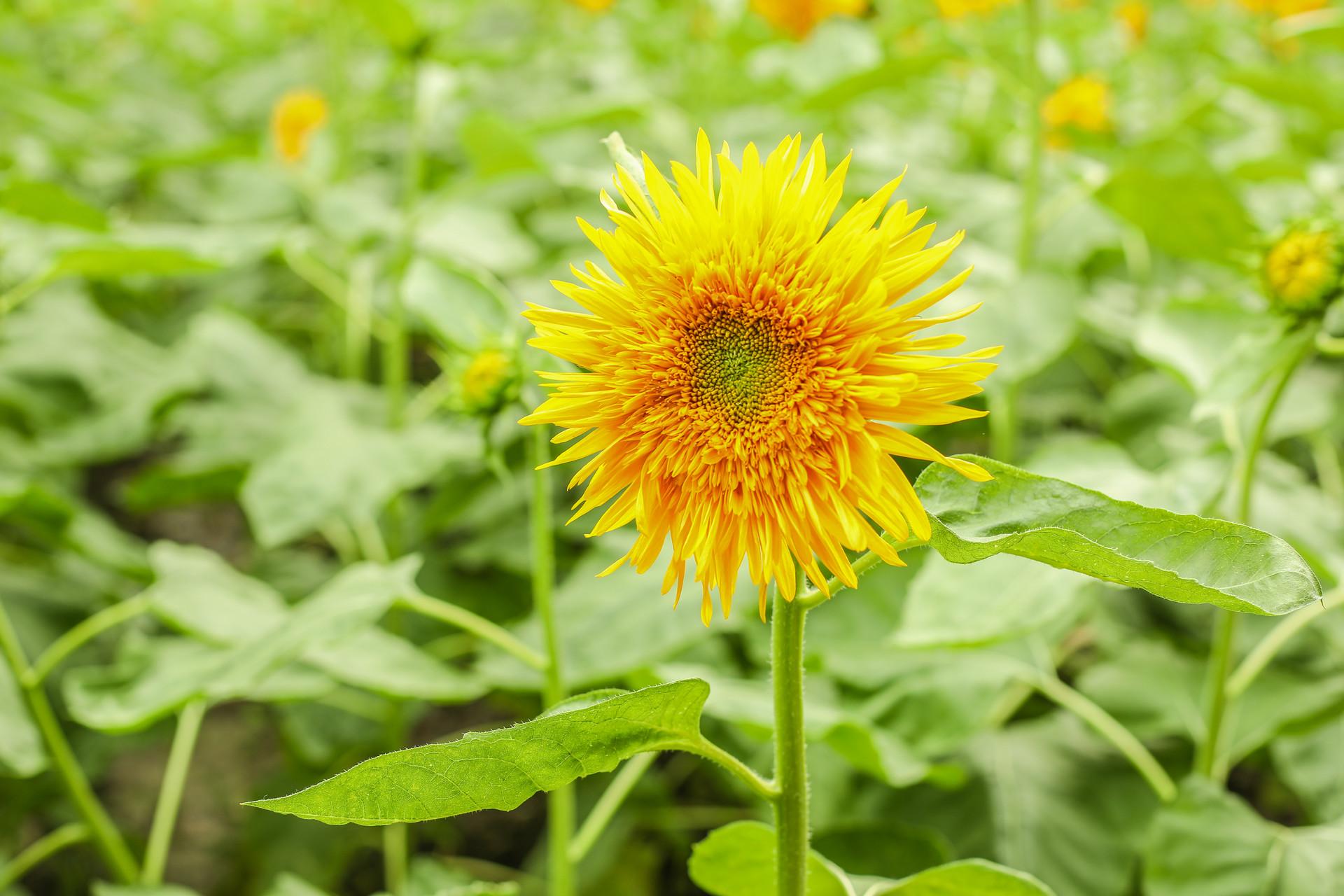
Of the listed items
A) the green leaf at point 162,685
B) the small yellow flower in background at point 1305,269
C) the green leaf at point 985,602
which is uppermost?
the small yellow flower in background at point 1305,269

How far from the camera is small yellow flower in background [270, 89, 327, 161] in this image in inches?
92.0

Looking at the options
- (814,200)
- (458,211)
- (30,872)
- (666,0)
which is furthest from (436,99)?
(30,872)

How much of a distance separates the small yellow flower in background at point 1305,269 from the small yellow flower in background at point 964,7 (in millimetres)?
1364

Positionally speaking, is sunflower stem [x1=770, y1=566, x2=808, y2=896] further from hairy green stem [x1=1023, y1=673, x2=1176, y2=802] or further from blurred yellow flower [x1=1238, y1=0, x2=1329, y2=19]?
blurred yellow flower [x1=1238, y1=0, x2=1329, y2=19]

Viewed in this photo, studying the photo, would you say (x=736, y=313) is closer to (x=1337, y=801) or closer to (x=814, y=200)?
(x=814, y=200)

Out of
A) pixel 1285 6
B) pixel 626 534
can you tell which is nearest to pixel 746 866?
pixel 626 534

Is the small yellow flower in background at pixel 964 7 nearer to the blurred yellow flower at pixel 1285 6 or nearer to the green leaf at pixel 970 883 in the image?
the blurred yellow flower at pixel 1285 6

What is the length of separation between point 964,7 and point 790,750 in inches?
72.5

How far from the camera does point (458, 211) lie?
1786 mm

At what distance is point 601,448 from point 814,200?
7.6 inches

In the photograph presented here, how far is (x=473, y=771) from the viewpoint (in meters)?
0.57

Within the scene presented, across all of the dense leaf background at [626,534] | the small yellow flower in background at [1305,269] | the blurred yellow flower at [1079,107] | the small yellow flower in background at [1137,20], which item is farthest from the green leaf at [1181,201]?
the small yellow flower in background at [1137,20]

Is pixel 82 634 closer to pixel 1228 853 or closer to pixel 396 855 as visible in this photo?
pixel 396 855

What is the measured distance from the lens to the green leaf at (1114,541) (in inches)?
20.1
